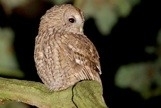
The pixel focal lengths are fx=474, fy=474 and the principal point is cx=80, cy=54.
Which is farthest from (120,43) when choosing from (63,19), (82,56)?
(82,56)

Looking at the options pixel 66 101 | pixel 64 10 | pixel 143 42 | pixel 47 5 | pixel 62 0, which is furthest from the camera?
pixel 143 42

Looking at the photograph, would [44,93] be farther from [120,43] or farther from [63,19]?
[120,43]

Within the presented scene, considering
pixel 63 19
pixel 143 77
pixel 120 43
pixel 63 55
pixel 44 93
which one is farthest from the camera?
pixel 120 43

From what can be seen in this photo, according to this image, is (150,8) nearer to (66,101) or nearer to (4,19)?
(4,19)

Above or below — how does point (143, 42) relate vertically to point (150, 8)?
below

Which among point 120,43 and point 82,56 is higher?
point 82,56

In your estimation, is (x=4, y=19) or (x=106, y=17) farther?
(x=4, y=19)

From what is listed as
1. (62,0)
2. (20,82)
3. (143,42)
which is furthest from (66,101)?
(143,42)
